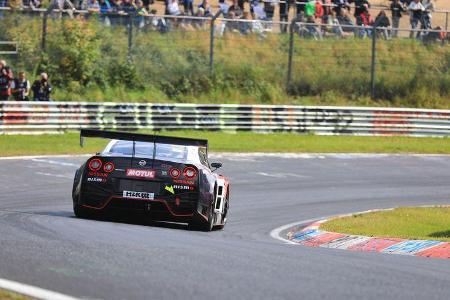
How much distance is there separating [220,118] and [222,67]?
452 cm

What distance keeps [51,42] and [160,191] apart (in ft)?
64.2

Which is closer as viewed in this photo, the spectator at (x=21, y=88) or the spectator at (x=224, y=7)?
the spectator at (x=21, y=88)

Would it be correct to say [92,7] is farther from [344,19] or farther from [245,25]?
[344,19]

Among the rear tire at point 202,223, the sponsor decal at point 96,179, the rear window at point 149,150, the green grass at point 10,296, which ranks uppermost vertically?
the rear window at point 149,150

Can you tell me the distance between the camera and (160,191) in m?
12.2

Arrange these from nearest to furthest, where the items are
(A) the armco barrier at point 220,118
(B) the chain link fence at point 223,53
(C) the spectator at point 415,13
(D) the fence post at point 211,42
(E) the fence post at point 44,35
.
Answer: (A) the armco barrier at point 220,118 → (E) the fence post at point 44,35 → (B) the chain link fence at point 223,53 → (D) the fence post at point 211,42 → (C) the spectator at point 415,13

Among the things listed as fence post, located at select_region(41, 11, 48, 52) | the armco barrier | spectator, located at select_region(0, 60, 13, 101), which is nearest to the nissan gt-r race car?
the armco barrier

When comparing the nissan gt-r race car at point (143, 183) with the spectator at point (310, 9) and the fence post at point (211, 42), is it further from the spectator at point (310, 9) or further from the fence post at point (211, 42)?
the spectator at point (310, 9)

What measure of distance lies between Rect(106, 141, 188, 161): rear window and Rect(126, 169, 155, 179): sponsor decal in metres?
0.24

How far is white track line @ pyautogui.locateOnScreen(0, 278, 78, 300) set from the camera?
6.20m

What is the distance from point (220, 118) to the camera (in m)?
30.0

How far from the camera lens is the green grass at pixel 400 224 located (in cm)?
1473

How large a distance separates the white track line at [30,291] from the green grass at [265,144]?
1722 cm

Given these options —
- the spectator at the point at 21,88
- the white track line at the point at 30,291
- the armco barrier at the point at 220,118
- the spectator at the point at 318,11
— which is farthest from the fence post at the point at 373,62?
the white track line at the point at 30,291
